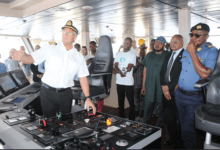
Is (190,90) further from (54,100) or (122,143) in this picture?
(54,100)

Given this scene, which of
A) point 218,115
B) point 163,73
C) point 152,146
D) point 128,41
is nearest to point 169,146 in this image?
point 163,73

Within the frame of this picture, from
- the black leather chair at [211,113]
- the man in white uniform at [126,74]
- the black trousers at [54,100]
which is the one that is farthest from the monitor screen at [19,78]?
the black leather chair at [211,113]

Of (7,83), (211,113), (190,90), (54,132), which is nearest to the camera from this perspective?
(54,132)

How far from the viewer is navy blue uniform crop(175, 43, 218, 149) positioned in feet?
6.60

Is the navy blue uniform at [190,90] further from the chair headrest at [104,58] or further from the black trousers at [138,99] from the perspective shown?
the black trousers at [138,99]

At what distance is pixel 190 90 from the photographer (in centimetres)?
208

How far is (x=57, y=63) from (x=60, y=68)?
2.3 inches

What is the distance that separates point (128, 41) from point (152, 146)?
8.01 ft

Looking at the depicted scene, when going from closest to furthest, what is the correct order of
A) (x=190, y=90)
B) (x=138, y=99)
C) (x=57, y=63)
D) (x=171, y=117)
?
1. (x=57, y=63)
2. (x=190, y=90)
3. (x=171, y=117)
4. (x=138, y=99)

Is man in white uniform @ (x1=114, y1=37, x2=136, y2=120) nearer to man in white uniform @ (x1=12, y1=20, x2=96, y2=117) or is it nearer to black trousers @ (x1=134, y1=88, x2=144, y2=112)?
black trousers @ (x1=134, y1=88, x2=144, y2=112)

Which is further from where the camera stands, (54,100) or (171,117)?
(171,117)

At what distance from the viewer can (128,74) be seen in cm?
330

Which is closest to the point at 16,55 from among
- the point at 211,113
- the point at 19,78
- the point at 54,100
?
the point at 54,100

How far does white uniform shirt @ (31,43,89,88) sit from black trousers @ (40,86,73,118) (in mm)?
96
